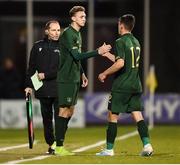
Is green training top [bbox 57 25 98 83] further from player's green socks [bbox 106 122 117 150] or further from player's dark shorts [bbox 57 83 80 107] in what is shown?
player's green socks [bbox 106 122 117 150]

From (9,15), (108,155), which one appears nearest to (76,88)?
(108,155)

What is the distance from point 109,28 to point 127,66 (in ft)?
47.5

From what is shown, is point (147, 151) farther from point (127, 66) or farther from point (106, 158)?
point (127, 66)

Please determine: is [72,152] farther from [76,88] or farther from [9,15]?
[9,15]

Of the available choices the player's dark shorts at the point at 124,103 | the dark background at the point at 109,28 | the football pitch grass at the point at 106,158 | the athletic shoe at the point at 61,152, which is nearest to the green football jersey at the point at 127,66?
the player's dark shorts at the point at 124,103

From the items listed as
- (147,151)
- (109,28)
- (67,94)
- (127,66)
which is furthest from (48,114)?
(109,28)

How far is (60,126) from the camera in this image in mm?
11961

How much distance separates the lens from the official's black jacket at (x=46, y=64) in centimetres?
1221

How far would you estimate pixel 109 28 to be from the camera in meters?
26.1

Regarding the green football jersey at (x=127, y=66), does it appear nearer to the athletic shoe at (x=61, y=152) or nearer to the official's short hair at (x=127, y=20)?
the official's short hair at (x=127, y=20)

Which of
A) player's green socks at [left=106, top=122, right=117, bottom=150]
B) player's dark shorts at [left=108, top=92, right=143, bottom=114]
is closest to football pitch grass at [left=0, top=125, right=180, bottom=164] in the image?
player's green socks at [left=106, top=122, right=117, bottom=150]

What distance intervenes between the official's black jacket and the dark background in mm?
13238

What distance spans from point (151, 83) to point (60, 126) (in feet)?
32.8

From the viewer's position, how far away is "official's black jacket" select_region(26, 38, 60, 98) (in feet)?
40.1
